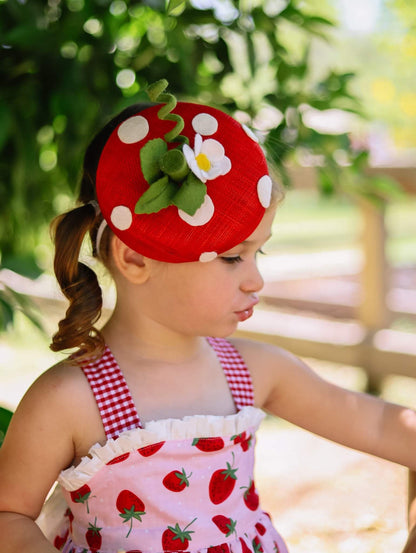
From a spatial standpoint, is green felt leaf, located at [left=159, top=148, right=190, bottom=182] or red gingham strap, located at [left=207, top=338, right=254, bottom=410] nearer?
green felt leaf, located at [left=159, top=148, right=190, bottom=182]

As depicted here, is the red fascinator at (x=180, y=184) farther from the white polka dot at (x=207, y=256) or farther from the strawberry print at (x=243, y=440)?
the strawberry print at (x=243, y=440)

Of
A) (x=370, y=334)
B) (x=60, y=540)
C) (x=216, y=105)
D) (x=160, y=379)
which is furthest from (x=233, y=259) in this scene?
(x=370, y=334)

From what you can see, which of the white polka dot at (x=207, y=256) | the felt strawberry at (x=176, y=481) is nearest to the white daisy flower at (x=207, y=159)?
the white polka dot at (x=207, y=256)

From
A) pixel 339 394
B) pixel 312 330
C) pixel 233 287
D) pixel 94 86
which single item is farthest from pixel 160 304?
pixel 312 330

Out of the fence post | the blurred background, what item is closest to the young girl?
the blurred background

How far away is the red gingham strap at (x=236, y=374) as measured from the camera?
1.28m

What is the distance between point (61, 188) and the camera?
2082 mm

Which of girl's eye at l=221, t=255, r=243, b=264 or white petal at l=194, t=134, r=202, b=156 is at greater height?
white petal at l=194, t=134, r=202, b=156

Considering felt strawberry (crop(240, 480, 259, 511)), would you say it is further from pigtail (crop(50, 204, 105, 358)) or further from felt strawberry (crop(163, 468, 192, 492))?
pigtail (crop(50, 204, 105, 358))

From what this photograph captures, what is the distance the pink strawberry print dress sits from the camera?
1.15m

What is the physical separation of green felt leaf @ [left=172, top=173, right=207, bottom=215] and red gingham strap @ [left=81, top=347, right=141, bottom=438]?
0.29 metres

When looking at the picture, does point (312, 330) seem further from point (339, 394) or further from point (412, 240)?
point (412, 240)

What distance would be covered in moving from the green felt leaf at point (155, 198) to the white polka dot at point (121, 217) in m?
0.05

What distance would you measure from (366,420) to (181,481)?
31cm
